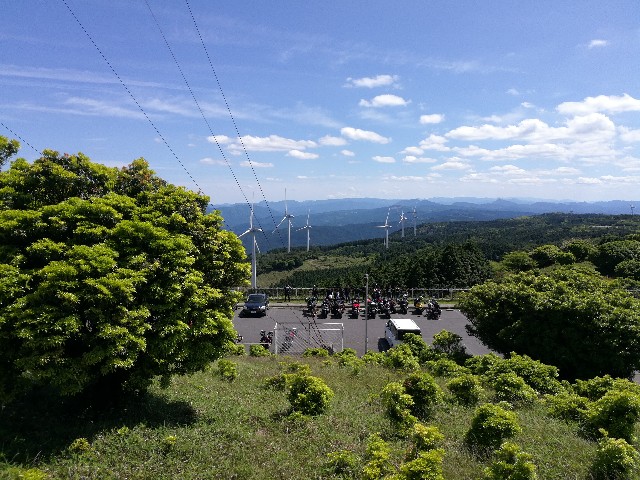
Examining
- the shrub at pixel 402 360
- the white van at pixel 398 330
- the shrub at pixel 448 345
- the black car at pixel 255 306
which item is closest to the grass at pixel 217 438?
the shrub at pixel 402 360

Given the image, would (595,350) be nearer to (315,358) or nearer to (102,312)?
(315,358)

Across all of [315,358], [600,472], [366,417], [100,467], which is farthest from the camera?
[315,358]

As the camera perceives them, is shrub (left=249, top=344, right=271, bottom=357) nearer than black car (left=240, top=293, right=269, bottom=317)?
Yes

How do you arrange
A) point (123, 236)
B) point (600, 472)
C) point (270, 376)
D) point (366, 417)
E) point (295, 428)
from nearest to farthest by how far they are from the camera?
point (600, 472), point (123, 236), point (295, 428), point (366, 417), point (270, 376)

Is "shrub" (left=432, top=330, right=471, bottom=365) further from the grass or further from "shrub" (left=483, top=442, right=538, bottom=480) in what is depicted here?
"shrub" (left=483, top=442, right=538, bottom=480)

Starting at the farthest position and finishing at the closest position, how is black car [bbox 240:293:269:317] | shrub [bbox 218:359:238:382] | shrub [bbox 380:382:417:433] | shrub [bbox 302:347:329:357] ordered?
black car [bbox 240:293:269:317], shrub [bbox 302:347:329:357], shrub [bbox 218:359:238:382], shrub [bbox 380:382:417:433]

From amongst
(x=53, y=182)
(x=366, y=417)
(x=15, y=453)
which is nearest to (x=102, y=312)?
(x=15, y=453)

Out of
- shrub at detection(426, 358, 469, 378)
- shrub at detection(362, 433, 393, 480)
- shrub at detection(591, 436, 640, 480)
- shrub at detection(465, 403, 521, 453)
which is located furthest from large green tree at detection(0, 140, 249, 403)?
shrub at detection(426, 358, 469, 378)
